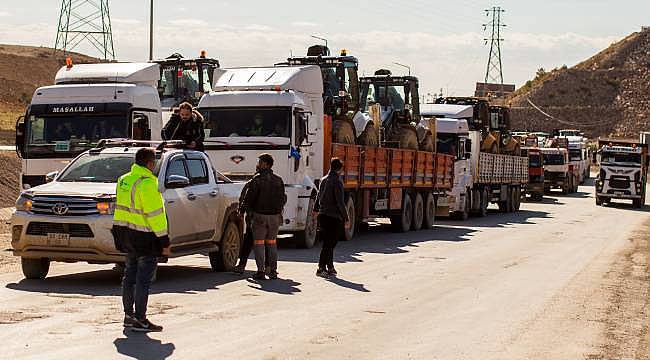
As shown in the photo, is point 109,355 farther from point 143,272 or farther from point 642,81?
point 642,81

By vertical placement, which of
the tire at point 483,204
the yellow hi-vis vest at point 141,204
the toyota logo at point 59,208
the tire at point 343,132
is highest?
the tire at point 343,132

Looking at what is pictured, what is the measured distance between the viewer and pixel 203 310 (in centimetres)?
1286

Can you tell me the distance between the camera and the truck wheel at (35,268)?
49.8 ft

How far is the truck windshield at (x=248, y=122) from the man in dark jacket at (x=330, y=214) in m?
4.60

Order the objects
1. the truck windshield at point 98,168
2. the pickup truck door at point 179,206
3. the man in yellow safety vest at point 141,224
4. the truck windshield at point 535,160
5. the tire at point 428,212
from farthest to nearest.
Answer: the truck windshield at point 535,160 → the tire at point 428,212 → the truck windshield at point 98,168 → the pickup truck door at point 179,206 → the man in yellow safety vest at point 141,224

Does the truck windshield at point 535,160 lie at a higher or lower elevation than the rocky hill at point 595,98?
lower

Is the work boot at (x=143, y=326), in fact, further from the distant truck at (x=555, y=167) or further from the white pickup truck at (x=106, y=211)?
the distant truck at (x=555, y=167)

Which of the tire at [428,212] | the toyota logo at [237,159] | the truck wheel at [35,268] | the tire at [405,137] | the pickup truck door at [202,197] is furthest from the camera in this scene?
the tire at [428,212]

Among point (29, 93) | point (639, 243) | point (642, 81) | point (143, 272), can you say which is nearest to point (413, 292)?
point (143, 272)

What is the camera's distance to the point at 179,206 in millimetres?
15633

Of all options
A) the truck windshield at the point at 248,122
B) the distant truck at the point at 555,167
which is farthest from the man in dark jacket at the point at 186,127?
the distant truck at the point at 555,167

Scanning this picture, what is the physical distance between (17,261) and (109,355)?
29.5 ft

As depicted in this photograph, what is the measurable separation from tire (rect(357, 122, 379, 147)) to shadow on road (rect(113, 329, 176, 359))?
16499 mm

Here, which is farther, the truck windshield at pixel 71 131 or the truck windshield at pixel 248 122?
the truck windshield at pixel 248 122
